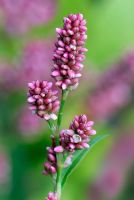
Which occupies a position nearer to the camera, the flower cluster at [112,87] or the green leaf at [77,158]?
the green leaf at [77,158]

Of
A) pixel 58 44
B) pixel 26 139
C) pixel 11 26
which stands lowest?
pixel 26 139

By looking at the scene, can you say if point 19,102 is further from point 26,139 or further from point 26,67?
point 26,67

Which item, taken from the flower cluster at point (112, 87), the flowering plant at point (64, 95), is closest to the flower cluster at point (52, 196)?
the flowering plant at point (64, 95)

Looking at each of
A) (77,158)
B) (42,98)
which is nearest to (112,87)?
(77,158)

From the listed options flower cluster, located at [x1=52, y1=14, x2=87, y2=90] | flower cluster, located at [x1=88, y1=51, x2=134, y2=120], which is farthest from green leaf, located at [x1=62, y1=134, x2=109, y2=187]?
flower cluster, located at [x1=88, y1=51, x2=134, y2=120]

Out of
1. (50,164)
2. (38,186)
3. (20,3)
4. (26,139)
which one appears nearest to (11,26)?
(20,3)

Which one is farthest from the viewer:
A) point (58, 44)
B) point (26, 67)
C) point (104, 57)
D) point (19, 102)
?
point (104, 57)

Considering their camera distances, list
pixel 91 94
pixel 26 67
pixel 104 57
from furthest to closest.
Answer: pixel 104 57
pixel 91 94
pixel 26 67

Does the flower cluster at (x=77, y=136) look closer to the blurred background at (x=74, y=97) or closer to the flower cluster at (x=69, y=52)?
the flower cluster at (x=69, y=52)
